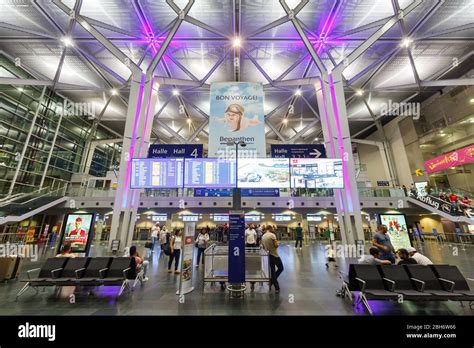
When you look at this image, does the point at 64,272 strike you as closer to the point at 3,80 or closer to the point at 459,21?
the point at 3,80

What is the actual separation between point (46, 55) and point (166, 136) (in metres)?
15.5

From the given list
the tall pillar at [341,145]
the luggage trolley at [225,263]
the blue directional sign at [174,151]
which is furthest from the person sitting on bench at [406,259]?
the blue directional sign at [174,151]

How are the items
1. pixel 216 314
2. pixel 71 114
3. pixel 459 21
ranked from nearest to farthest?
pixel 216 314, pixel 459 21, pixel 71 114

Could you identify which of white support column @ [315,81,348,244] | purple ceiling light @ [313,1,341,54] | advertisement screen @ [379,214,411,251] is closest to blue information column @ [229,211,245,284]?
white support column @ [315,81,348,244]

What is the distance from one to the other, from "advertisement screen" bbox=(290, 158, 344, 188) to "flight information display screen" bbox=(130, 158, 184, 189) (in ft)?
15.8

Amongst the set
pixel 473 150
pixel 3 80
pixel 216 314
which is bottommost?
pixel 216 314

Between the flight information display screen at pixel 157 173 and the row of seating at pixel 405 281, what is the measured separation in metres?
6.78

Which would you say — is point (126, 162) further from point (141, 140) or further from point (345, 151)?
point (345, 151)

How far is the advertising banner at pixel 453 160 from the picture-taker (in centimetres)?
1764

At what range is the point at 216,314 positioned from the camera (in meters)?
4.44

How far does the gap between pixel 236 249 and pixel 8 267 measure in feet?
26.2

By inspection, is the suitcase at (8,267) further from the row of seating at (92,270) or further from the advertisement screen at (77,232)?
the advertisement screen at (77,232)

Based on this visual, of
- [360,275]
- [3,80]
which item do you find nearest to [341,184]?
[360,275]

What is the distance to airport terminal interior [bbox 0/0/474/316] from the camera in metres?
5.72
